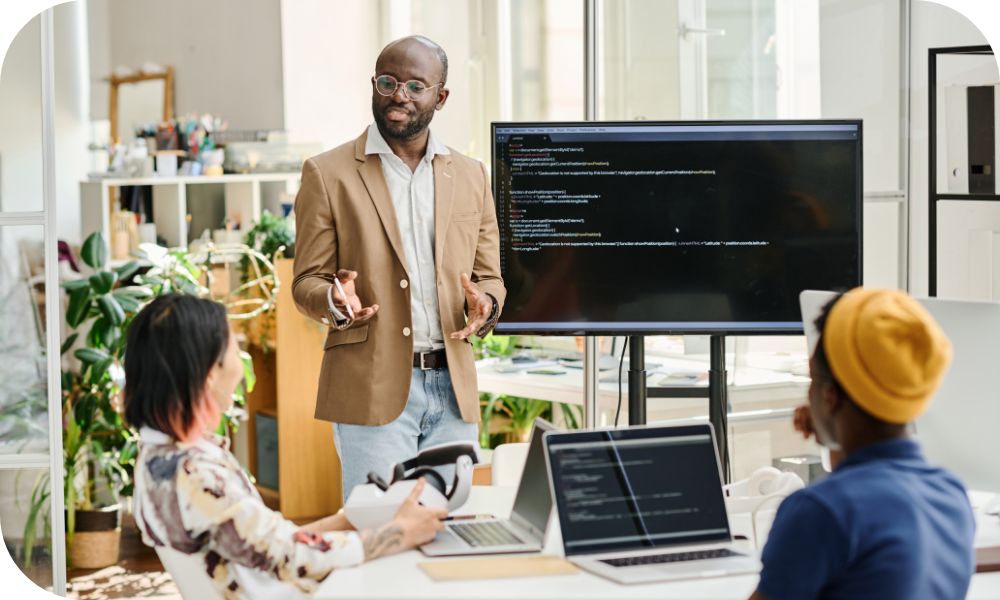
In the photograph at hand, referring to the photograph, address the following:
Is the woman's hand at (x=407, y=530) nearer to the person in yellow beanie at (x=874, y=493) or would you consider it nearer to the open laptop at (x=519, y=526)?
the open laptop at (x=519, y=526)

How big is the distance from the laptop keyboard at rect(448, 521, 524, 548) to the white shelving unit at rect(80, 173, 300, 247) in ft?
16.1

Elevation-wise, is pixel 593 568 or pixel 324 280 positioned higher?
pixel 324 280

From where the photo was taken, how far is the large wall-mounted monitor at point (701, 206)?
10.4 ft

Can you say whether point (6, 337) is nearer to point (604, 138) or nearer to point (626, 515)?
point (604, 138)

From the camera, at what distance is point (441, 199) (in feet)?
9.59

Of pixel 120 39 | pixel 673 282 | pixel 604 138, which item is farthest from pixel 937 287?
pixel 120 39

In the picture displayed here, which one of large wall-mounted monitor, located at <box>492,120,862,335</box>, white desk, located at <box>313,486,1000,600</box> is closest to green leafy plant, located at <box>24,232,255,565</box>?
large wall-mounted monitor, located at <box>492,120,862,335</box>

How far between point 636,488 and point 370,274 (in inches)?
40.8

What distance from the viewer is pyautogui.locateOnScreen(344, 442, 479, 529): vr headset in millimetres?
2127

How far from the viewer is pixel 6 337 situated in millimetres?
3508

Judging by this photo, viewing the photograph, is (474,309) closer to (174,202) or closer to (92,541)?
(92,541)

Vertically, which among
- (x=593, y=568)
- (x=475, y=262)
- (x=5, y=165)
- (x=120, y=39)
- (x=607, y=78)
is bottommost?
(x=593, y=568)

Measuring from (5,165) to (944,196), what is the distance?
9.59ft

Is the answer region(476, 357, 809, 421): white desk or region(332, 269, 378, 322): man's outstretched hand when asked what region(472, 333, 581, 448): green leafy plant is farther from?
region(332, 269, 378, 322): man's outstretched hand
